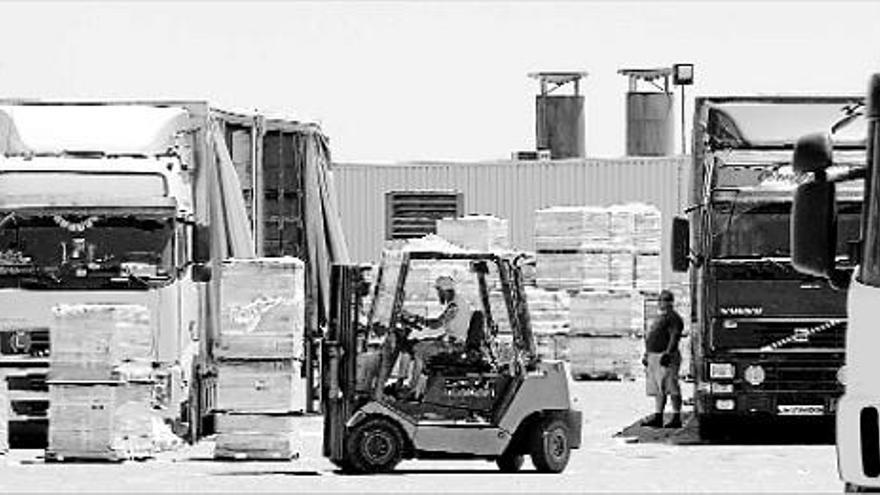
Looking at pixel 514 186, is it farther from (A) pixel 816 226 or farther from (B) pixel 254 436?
(A) pixel 816 226

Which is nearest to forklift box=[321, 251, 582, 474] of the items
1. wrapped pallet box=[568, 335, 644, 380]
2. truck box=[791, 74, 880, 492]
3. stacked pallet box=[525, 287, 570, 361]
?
truck box=[791, 74, 880, 492]

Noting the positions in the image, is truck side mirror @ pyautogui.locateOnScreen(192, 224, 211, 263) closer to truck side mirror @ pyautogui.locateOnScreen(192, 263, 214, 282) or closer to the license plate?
truck side mirror @ pyautogui.locateOnScreen(192, 263, 214, 282)

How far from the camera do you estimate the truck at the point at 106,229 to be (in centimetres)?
2422

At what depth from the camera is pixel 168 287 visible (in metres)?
24.2

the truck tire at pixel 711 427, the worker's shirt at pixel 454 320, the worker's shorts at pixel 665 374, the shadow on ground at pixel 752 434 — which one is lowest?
the shadow on ground at pixel 752 434

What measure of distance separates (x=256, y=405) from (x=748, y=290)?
17.2ft

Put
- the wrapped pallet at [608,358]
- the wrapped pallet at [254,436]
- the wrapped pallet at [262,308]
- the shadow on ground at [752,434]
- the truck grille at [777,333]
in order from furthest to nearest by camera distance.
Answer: the wrapped pallet at [608,358], the shadow on ground at [752,434], the truck grille at [777,333], the wrapped pallet at [262,308], the wrapped pallet at [254,436]

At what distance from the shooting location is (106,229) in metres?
24.3

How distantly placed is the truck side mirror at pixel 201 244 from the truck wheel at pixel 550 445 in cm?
451

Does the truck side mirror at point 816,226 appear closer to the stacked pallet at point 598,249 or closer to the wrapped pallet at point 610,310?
the stacked pallet at point 598,249

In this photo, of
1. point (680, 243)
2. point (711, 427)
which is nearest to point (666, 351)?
point (711, 427)

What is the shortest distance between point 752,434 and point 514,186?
20.7 metres

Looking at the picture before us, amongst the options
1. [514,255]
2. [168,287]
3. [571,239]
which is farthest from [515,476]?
[571,239]

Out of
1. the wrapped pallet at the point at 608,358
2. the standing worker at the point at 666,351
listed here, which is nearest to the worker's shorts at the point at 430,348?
the standing worker at the point at 666,351
